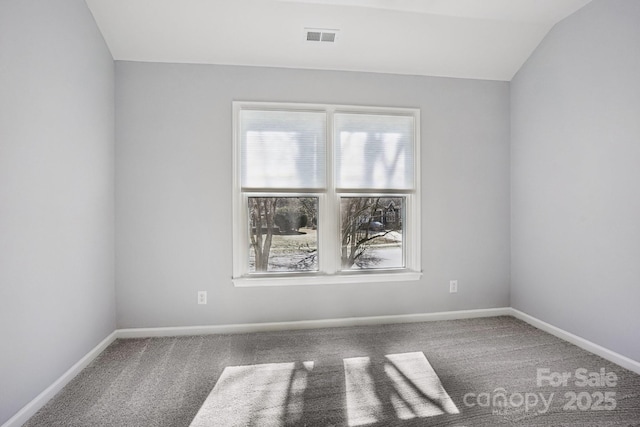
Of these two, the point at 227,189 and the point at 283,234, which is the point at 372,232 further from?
the point at 227,189

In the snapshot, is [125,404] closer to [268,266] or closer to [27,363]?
[27,363]

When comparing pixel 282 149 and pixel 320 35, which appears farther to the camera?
pixel 282 149

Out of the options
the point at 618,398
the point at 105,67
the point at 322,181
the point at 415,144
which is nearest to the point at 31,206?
the point at 105,67

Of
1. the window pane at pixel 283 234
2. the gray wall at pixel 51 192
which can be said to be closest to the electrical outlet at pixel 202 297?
the window pane at pixel 283 234

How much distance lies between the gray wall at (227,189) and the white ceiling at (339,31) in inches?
5.2

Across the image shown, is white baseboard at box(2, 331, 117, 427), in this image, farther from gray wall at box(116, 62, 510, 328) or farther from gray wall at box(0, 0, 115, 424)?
gray wall at box(116, 62, 510, 328)

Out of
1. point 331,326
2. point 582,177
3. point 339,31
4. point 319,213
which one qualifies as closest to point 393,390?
point 331,326

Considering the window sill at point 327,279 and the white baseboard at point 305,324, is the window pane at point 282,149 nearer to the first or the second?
the window sill at point 327,279

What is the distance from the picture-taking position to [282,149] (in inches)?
127

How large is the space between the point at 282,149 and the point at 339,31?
115cm

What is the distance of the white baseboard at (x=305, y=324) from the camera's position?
10.2ft

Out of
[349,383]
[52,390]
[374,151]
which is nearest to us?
[52,390]

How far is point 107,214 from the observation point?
9.57 ft

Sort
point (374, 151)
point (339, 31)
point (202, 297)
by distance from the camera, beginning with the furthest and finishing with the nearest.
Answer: point (374, 151) < point (202, 297) < point (339, 31)
